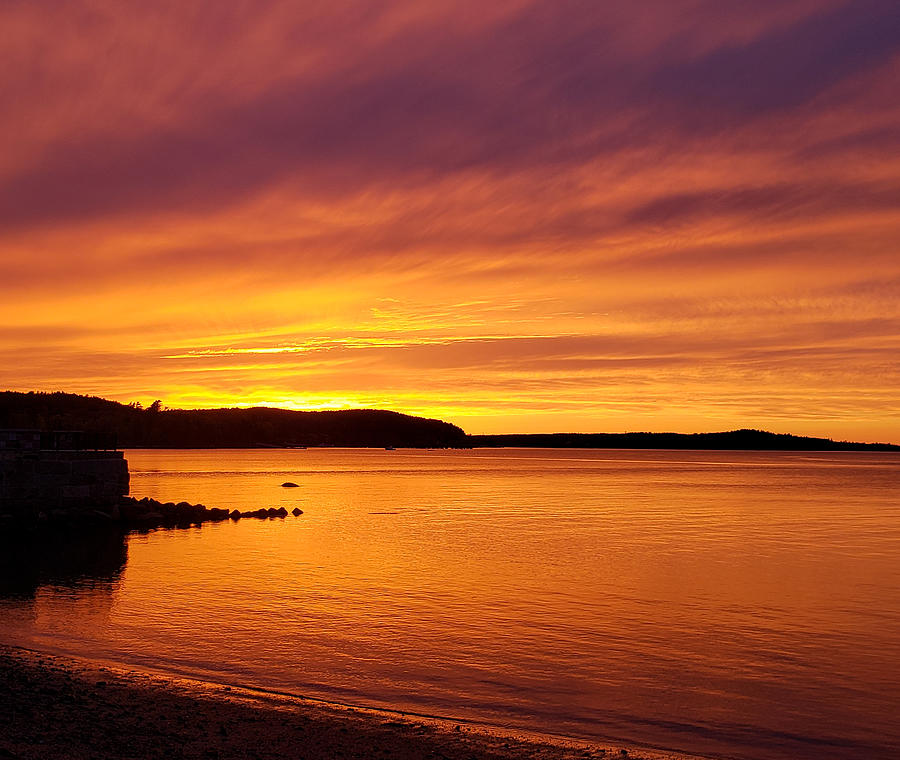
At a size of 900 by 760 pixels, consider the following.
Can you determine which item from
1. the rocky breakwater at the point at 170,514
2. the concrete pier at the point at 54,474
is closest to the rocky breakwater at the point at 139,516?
the rocky breakwater at the point at 170,514

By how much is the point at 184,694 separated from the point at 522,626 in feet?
33.7

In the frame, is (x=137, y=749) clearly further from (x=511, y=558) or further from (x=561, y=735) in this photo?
(x=511, y=558)

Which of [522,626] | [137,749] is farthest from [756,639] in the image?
[137,749]

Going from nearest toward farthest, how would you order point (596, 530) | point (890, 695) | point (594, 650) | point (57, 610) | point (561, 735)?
point (561, 735) → point (890, 695) → point (594, 650) → point (57, 610) → point (596, 530)

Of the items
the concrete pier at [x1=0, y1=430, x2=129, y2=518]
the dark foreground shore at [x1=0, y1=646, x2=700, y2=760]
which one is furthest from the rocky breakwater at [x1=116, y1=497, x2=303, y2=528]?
the dark foreground shore at [x1=0, y1=646, x2=700, y2=760]

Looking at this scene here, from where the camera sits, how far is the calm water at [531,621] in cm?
1461

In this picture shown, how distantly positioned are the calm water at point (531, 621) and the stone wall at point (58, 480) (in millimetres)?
4359

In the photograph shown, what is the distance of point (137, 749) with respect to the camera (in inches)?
432

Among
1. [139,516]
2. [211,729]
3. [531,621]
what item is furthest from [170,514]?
[211,729]

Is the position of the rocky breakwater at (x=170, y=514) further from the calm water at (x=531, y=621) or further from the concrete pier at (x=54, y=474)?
the calm water at (x=531, y=621)

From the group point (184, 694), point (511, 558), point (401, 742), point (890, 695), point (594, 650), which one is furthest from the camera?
point (511, 558)

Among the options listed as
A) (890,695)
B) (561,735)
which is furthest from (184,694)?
(890,695)

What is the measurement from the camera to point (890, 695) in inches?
619

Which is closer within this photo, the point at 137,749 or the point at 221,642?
the point at 137,749
